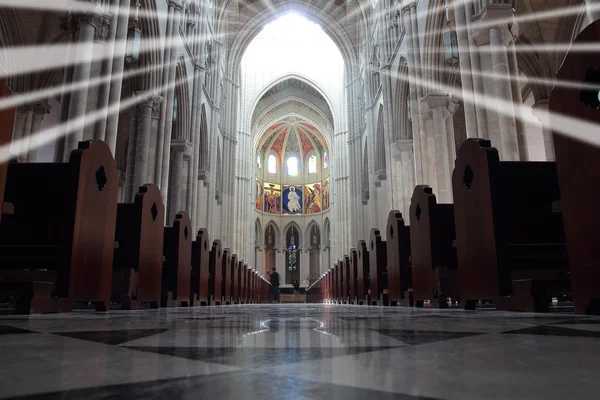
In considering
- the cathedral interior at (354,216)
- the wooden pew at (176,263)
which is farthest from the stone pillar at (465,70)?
the wooden pew at (176,263)

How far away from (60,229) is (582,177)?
11.3 ft

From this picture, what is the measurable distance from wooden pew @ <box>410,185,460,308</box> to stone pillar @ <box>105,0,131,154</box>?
5230mm

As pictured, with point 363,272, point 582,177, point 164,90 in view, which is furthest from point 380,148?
point 582,177

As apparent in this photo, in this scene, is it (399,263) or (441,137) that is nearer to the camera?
(399,263)

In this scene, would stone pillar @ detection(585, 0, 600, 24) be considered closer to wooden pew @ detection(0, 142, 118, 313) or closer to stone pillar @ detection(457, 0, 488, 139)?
stone pillar @ detection(457, 0, 488, 139)

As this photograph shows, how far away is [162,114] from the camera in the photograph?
10969mm

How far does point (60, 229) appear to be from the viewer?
3445mm

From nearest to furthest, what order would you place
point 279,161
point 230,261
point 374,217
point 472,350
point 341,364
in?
point 341,364
point 472,350
point 230,261
point 374,217
point 279,161

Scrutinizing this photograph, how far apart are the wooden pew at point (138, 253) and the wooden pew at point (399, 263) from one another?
9.34 feet

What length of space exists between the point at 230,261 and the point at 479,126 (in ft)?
20.9

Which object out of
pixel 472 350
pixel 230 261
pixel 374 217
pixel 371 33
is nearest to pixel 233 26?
pixel 371 33

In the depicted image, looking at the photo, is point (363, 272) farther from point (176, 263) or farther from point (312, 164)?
point (312, 164)

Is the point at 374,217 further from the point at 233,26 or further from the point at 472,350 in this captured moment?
the point at 472,350

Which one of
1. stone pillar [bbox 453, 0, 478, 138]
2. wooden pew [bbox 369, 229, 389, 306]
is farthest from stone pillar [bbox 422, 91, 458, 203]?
wooden pew [bbox 369, 229, 389, 306]
